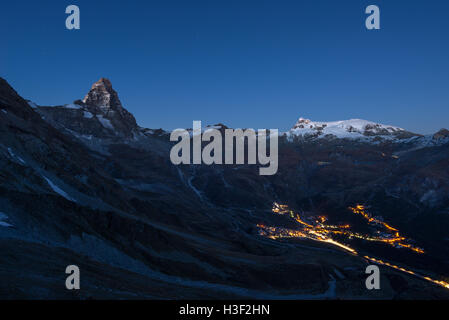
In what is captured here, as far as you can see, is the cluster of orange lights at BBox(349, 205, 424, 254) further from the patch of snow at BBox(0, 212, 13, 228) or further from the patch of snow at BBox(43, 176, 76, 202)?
the patch of snow at BBox(0, 212, 13, 228)

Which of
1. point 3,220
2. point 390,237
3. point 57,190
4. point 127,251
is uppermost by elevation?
point 57,190

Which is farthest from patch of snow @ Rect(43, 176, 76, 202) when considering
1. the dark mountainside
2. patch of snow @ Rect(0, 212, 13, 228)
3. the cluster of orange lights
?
the cluster of orange lights

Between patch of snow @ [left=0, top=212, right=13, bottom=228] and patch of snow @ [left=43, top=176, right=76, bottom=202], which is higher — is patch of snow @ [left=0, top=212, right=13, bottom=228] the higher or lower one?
the lower one

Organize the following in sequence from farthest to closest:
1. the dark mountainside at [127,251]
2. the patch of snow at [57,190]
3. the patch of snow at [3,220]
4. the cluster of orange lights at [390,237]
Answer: the cluster of orange lights at [390,237], the patch of snow at [57,190], the patch of snow at [3,220], the dark mountainside at [127,251]

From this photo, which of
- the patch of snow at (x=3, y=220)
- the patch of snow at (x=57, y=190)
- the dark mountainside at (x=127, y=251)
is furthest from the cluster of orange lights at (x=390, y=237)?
the patch of snow at (x=3, y=220)

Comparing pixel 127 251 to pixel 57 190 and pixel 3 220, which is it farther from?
pixel 3 220

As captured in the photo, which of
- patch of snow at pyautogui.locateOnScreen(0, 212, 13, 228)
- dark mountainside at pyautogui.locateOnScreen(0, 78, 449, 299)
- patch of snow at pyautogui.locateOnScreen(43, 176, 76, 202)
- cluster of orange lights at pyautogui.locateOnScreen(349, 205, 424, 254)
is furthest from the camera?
cluster of orange lights at pyautogui.locateOnScreen(349, 205, 424, 254)

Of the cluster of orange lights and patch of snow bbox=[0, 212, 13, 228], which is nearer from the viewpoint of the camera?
patch of snow bbox=[0, 212, 13, 228]

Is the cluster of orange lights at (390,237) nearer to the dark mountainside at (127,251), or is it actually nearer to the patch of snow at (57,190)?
the dark mountainside at (127,251)

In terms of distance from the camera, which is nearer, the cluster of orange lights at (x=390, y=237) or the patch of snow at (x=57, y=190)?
the patch of snow at (x=57, y=190)

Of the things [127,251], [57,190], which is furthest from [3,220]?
[127,251]

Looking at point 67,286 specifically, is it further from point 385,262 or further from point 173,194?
point 173,194

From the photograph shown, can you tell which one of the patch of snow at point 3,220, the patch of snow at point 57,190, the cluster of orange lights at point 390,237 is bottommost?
the cluster of orange lights at point 390,237
